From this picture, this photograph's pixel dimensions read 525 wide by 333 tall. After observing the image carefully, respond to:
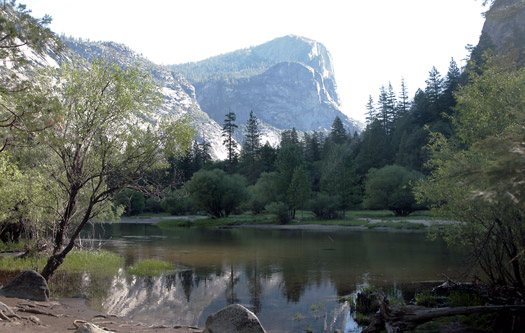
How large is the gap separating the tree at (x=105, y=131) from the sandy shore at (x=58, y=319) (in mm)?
2643

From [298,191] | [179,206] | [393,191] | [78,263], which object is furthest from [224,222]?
[78,263]

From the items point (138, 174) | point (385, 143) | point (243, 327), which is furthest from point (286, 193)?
point (243, 327)

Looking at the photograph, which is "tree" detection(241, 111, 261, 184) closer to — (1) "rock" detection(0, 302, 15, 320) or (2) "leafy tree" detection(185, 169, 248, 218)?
(2) "leafy tree" detection(185, 169, 248, 218)

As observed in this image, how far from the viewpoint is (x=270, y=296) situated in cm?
1808

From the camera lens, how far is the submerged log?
10.7 metres

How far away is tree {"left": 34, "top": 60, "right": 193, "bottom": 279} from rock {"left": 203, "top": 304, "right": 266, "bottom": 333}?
699 cm

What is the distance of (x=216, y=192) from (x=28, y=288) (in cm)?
5652

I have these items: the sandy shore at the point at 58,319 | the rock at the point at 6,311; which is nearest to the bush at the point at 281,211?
the sandy shore at the point at 58,319

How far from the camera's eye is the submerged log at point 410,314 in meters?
10.7

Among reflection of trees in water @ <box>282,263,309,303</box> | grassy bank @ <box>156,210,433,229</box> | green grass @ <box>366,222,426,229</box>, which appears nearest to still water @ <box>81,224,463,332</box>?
reflection of trees in water @ <box>282,263,309,303</box>

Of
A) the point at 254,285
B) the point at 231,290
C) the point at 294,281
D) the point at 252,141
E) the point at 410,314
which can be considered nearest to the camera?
the point at 410,314

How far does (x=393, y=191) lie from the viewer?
65.7 metres

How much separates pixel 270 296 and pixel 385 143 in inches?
3352

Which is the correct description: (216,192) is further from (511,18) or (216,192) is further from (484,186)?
(484,186)
